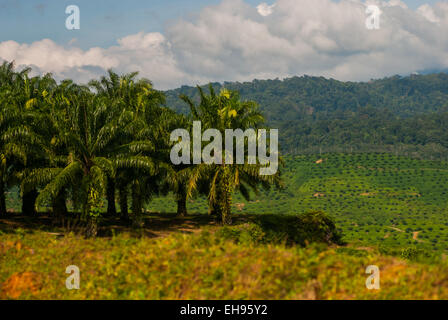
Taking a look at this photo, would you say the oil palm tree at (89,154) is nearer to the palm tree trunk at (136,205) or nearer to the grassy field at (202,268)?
the grassy field at (202,268)

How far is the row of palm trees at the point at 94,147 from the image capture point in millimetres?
16334

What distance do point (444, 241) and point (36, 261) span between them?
8161 centimetres

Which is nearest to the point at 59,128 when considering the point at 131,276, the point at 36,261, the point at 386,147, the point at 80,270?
the point at 36,261

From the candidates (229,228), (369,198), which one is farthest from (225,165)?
(369,198)

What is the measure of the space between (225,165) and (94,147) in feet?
20.7

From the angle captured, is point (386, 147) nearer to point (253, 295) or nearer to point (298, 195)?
point (298, 195)

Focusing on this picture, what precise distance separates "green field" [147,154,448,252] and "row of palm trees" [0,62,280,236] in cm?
5290

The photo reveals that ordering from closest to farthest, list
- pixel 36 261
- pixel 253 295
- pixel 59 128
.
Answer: pixel 253 295 → pixel 36 261 → pixel 59 128

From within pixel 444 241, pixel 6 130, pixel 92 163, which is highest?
pixel 6 130

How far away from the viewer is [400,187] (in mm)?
130125

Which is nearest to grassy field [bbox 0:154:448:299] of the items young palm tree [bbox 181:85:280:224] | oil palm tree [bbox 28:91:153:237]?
oil palm tree [bbox 28:91:153:237]
